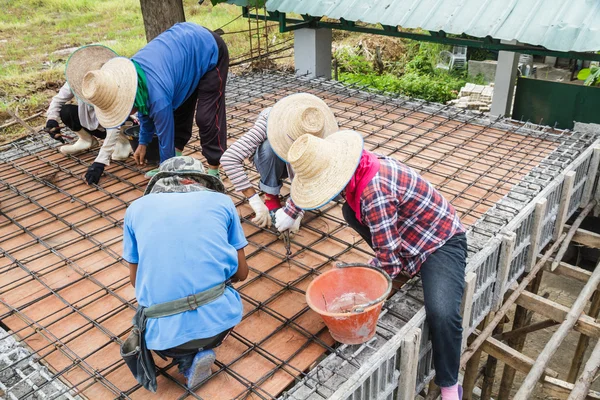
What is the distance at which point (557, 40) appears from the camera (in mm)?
4555

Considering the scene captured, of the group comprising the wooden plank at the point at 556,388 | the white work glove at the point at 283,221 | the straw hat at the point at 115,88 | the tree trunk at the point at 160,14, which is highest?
the tree trunk at the point at 160,14

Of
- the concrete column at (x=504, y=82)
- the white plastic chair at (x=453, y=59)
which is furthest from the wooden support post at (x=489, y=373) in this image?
the white plastic chair at (x=453, y=59)

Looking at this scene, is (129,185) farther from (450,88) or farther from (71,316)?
(450,88)

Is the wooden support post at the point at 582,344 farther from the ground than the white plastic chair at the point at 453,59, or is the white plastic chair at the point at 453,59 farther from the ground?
the white plastic chair at the point at 453,59

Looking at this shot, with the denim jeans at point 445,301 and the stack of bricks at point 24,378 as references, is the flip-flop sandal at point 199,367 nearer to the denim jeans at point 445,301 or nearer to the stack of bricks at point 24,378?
the stack of bricks at point 24,378

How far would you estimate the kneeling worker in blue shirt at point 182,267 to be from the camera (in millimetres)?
2021

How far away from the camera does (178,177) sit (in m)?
2.19

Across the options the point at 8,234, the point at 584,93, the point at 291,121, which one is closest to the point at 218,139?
the point at 291,121

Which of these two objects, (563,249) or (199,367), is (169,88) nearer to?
(199,367)

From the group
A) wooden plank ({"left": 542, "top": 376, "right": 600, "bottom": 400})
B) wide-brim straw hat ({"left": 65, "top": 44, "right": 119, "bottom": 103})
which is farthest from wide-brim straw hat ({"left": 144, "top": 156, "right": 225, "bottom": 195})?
wooden plank ({"left": 542, "top": 376, "right": 600, "bottom": 400})

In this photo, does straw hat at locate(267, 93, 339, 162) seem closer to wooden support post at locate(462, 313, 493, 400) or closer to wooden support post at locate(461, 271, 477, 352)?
wooden support post at locate(461, 271, 477, 352)

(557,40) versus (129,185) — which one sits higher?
(557,40)

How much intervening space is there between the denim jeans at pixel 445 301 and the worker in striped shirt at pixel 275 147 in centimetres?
88

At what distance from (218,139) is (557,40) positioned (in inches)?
128
